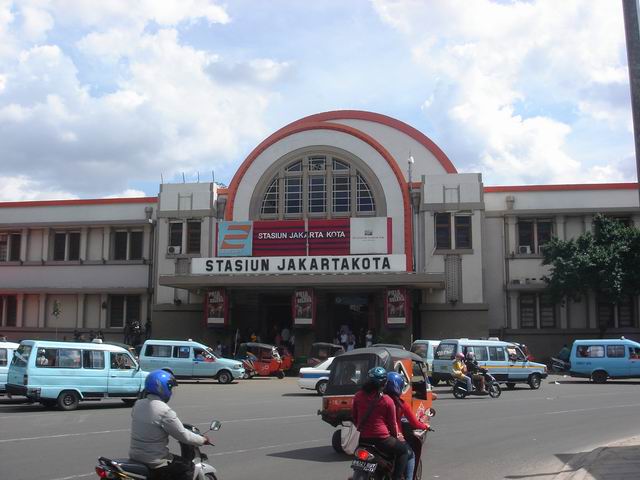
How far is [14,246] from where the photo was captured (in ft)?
132

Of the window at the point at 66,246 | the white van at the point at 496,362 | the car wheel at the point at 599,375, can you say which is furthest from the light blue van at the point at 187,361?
the car wheel at the point at 599,375

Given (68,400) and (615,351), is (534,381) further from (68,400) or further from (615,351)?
(68,400)

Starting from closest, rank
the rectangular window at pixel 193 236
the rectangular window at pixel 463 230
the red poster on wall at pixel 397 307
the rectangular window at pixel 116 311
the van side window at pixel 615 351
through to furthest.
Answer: the van side window at pixel 615 351
the red poster on wall at pixel 397 307
the rectangular window at pixel 463 230
the rectangular window at pixel 193 236
the rectangular window at pixel 116 311

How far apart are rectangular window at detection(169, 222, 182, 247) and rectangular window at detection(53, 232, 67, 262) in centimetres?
673

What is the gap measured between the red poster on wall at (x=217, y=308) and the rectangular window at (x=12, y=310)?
1238 centimetres

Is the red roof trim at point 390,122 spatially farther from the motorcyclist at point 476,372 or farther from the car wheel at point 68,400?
the car wheel at point 68,400

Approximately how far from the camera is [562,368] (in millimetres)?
32688

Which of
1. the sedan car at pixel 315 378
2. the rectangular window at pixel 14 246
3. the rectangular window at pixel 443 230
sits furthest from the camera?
the rectangular window at pixel 14 246

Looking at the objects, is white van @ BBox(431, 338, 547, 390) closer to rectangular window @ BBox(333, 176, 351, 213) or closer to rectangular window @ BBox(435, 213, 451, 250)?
rectangular window @ BBox(435, 213, 451, 250)

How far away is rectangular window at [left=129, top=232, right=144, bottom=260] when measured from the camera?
128 ft

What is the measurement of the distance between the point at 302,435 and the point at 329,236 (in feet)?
71.9

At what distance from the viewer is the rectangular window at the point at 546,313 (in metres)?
36.1

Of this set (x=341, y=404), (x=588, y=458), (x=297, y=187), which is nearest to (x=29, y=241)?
(x=297, y=187)

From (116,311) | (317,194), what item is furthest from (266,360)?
(116,311)
